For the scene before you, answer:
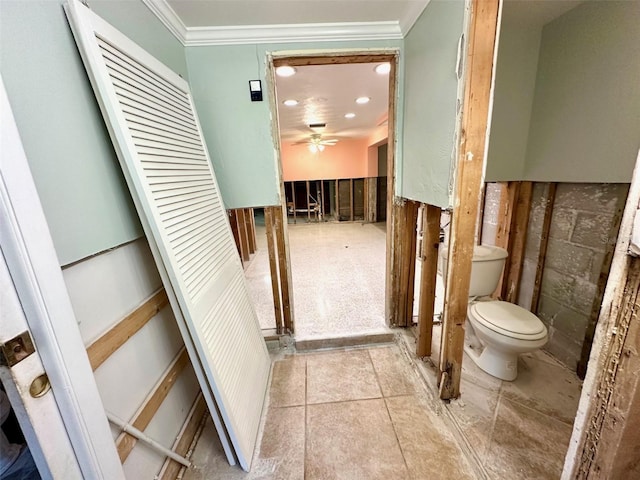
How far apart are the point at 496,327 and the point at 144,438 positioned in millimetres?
1888

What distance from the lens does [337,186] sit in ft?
22.9

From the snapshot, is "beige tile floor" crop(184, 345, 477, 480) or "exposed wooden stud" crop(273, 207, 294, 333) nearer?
"beige tile floor" crop(184, 345, 477, 480)

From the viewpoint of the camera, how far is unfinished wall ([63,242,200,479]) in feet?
2.72

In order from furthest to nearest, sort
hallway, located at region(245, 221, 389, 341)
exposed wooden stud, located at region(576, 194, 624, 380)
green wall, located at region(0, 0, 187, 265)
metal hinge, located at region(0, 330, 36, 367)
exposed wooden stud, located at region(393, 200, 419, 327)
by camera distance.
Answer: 1. hallway, located at region(245, 221, 389, 341)
2. exposed wooden stud, located at region(393, 200, 419, 327)
3. exposed wooden stud, located at region(576, 194, 624, 380)
4. green wall, located at region(0, 0, 187, 265)
5. metal hinge, located at region(0, 330, 36, 367)

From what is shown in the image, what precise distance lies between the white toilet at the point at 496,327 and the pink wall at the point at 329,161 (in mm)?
5089

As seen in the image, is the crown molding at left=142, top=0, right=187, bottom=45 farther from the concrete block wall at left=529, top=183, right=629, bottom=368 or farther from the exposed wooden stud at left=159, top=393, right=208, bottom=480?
the concrete block wall at left=529, top=183, right=629, bottom=368

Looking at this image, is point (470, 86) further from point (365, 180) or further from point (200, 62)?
point (365, 180)

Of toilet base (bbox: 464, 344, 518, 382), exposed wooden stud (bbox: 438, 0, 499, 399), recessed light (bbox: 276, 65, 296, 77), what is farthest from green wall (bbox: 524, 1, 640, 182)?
recessed light (bbox: 276, 65, 296, 77)

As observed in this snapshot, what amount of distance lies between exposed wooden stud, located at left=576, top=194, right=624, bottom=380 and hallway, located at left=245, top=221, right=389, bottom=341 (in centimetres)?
125

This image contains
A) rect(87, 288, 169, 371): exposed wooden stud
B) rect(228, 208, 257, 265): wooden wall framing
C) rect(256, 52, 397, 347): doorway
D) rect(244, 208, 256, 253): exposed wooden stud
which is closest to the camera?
rect(87, 288, 169, 371): exposed wooden stud

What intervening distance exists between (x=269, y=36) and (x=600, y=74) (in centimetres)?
194

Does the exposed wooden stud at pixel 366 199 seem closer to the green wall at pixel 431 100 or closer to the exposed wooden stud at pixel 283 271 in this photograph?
→ the green wall at pixel 431 100

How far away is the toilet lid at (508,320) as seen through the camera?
1.54 m

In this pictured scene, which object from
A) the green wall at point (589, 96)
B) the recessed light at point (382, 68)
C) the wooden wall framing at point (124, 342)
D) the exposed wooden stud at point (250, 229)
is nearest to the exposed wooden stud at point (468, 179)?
the green wall at point (589, 96)
